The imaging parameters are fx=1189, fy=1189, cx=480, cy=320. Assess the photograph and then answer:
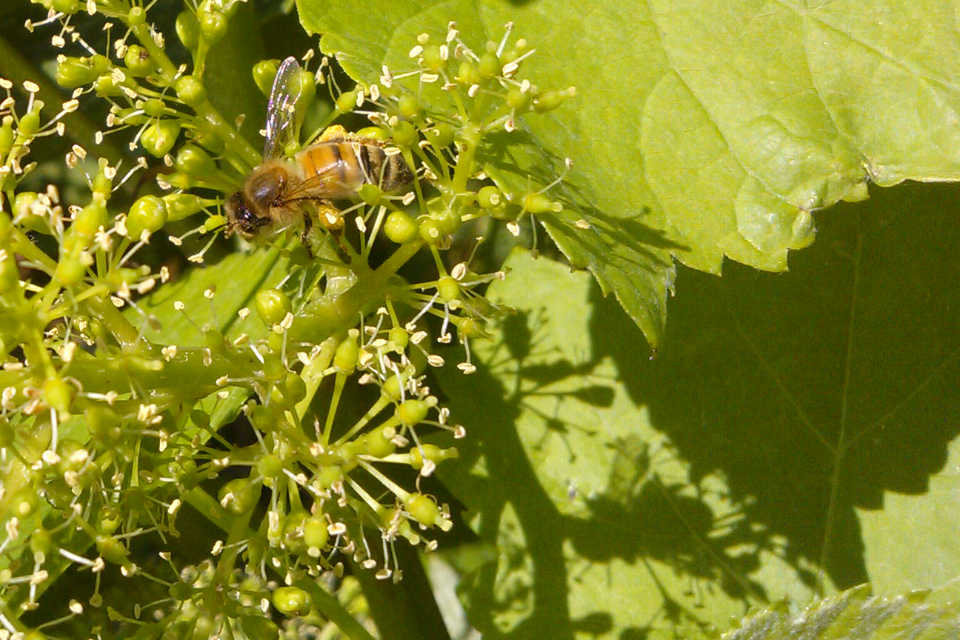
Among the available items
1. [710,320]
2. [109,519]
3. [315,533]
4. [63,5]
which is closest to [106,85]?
[63,5]

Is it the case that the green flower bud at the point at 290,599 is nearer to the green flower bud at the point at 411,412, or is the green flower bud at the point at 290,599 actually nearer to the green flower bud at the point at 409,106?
the green flower bud at the point at 411,412

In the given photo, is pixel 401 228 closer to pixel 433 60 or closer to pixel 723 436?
pixel 433 60

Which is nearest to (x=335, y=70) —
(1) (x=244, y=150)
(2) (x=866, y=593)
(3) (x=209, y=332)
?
→ (1) (x=244, y=150)

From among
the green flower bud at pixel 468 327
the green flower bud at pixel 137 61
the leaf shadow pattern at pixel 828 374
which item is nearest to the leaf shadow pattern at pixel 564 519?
the leaf shadow pattern at pixel 828 374

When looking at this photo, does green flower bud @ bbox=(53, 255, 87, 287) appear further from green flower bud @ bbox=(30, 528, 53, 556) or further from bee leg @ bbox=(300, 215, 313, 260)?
bee leg @ bbox=(300, 215, 313, 260)

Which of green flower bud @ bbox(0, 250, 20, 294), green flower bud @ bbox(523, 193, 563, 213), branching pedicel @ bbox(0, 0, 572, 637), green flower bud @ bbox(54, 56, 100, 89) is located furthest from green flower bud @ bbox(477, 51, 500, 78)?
green flower bud @ bbox(0, 250, 20, 294)

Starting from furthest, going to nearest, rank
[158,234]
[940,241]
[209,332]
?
[158,234] < [940,241] < [209,332]

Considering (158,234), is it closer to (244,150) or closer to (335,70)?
(335,70)
